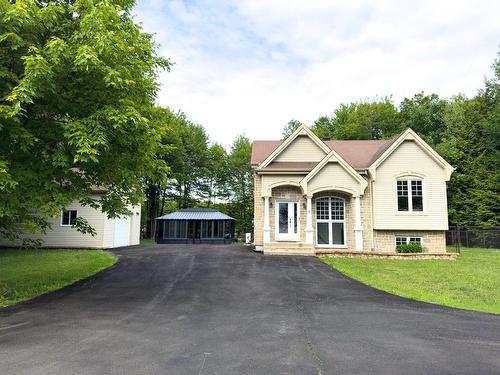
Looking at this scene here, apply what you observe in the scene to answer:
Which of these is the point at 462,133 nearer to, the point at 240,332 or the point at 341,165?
the point at 341,165

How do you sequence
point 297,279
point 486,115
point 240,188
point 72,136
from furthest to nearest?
point 240,188 < point 486,115 < point 297,279 < point 72,136

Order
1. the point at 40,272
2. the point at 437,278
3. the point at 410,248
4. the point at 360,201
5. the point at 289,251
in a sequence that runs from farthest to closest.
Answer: the point at 360,201 → the point at 410,248 → the point at 289,251 → the point at 40,272 → the point at 437,278

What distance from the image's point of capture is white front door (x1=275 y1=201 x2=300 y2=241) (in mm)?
18922

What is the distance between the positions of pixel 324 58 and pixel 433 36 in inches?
219

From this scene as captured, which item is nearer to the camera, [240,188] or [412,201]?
[412,201]

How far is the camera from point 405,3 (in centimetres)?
1170

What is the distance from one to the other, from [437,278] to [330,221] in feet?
25.2

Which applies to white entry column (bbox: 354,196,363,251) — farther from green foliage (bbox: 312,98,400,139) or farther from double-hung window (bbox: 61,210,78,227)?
green foliage (bbox: 312,98,400,139)

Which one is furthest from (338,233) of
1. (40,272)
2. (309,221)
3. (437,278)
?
(40,272)

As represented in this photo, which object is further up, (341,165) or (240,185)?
(240,185)

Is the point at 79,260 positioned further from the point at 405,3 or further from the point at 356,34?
the point at 405,3

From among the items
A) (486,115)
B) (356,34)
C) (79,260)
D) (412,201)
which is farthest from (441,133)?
(79,260)

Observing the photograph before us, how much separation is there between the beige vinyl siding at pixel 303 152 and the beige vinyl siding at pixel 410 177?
3.44 meters

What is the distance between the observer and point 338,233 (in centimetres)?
1894
